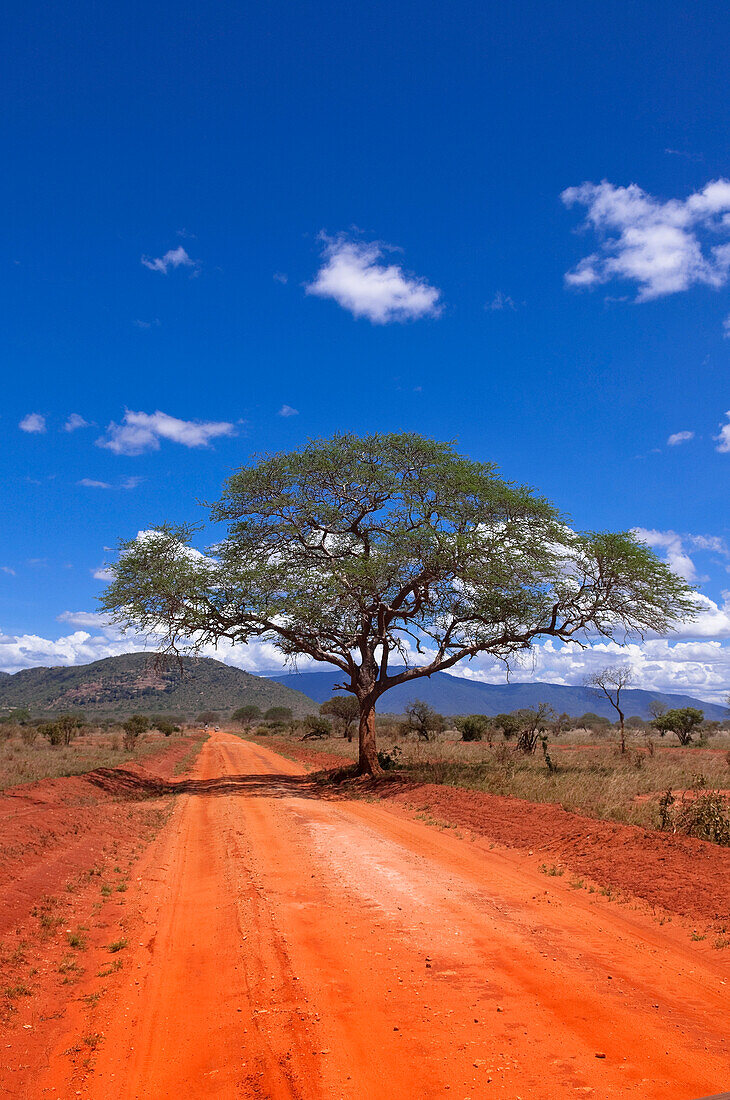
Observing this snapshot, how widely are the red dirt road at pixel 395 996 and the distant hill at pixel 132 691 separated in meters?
100

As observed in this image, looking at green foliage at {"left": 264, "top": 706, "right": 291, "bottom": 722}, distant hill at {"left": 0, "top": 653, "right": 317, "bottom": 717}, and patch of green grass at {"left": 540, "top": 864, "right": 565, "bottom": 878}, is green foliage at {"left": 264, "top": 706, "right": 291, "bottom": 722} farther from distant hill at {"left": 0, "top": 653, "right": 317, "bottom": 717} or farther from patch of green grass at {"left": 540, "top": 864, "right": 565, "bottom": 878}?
patch of green grass at {"left": 540, "top": 864, "right": 565, "bottom": 878}

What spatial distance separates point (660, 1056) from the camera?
14.5 feet

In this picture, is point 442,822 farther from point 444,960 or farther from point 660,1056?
point 660,1056

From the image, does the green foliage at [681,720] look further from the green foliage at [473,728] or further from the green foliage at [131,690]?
the green foliage at [131,690]

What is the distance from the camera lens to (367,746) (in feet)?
71.6

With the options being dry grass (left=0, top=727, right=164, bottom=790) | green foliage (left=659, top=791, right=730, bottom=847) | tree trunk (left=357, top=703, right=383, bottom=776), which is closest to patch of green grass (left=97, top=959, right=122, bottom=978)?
green foliage (left=659, top=791, right=730, bottom=847)

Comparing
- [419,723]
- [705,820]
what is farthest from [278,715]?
[705,820]

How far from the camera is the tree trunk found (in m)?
21.6

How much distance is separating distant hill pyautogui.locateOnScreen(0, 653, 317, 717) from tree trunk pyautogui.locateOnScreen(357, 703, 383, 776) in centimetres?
8749

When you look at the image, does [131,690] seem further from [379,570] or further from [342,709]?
[379,570]

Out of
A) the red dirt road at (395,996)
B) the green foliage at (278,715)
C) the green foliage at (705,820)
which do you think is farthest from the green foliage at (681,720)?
the green foliage at (278,715)

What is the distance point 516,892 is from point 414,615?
1442 cm

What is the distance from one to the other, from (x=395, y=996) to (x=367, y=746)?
16755 mm

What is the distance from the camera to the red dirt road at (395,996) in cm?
420
